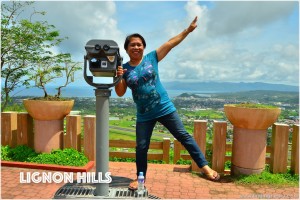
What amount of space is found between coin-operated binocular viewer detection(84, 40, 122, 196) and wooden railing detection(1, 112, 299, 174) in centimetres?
221

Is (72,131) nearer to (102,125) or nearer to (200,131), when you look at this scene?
(200,131)

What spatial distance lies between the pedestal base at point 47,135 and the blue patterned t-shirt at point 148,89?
7.85 feet

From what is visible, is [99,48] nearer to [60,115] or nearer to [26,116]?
[60,115]

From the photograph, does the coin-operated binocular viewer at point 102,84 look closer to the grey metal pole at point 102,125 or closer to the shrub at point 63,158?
the grey metal pole at point 102,125

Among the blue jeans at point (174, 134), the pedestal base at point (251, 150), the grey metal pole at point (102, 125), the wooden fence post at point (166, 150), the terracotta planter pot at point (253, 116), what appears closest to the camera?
the grey metal pole at point (102, 125)

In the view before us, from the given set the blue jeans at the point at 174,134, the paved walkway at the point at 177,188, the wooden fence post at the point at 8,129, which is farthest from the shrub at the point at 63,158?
the blue jeans at the point at 174,134

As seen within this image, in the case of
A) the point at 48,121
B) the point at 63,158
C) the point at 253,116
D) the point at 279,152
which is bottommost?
the point at 63,158

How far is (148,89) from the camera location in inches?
112

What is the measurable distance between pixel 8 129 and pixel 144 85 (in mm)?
3444

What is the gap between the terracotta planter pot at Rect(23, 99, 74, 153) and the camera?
4715 mm

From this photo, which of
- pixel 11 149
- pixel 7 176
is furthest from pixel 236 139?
pixel 11 149

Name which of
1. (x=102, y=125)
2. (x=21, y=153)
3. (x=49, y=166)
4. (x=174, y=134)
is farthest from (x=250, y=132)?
(x=21, y=153)

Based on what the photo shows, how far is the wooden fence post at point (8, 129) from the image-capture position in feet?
17.0

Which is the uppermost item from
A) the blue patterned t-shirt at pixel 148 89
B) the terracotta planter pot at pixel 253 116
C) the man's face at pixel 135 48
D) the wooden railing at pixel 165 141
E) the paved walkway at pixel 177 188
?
the man's face at pixel 135 48
